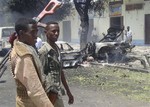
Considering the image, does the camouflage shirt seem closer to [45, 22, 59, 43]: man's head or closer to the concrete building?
[45, 22, 59, 43]: man's head

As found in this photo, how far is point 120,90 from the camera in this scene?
9.95 m

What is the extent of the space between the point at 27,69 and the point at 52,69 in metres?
1.24

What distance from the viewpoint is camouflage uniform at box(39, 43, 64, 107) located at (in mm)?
4056

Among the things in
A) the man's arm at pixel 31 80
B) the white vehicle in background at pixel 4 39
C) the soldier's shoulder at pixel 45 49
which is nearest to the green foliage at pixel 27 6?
the white vehicle in background at pixel 4 39

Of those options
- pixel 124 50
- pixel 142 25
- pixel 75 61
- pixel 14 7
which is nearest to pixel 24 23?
pixel 75 61

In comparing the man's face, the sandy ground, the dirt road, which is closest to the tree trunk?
the sandy ground

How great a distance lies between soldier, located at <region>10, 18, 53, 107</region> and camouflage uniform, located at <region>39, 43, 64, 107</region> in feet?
2.78

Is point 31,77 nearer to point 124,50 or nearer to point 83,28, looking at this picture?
point 124,50

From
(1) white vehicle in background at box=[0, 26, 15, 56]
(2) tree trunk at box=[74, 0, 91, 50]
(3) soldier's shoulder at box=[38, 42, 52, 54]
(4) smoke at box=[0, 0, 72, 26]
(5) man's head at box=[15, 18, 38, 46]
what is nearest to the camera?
(5) man's head at box=[15, 18, 38, 46]

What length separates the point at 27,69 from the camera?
2920 millimetres

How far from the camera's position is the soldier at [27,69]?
2881 millimetres

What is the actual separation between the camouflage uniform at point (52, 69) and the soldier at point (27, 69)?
2.78 feet

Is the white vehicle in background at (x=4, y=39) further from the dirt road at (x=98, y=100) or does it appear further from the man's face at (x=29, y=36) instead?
the man's face at (x=29, y=36)

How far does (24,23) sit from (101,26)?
3436 cm
